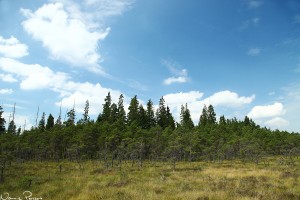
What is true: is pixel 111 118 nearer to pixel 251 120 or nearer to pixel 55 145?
pixel 55 145

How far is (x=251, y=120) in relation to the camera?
115m

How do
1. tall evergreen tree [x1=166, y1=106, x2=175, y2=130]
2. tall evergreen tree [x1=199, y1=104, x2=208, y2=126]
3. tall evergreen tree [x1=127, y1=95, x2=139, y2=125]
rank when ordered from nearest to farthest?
tall evergreen tree [x1=127, y1=95, x2=139, y2=125] → tall evergreen tree [x1=166, y1=106, x2=175, y2=130] → tall evergreen tree [x1=199, y1=104, x2=208, y2=126]

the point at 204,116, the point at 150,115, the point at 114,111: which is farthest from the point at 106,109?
the point at 204,116

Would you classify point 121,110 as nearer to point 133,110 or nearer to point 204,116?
point 133,110

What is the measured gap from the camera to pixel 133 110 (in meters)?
82.1

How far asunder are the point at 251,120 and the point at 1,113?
4115 inches

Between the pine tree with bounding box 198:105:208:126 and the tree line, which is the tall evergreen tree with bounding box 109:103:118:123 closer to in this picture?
the tree line

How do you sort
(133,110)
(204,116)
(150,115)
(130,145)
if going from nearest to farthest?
(130,145), (133,110), (150,115), (204,116)

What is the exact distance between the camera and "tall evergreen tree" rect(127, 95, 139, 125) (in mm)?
80688

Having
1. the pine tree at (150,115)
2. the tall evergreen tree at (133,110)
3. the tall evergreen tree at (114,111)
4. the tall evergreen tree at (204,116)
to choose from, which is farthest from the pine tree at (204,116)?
the tall evergreen tree at (114,111)

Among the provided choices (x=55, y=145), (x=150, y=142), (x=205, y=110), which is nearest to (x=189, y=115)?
(x=205, y=110)

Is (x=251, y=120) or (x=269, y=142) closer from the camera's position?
(x=269, y=142)

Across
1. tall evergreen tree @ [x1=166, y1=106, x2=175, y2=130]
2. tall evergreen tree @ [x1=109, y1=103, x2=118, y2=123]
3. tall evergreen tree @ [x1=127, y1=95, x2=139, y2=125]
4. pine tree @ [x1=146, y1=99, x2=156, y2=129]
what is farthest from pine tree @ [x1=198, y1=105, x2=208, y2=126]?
tall evergreen tree @ [x1=109, y1=103, x2=118, y2=123]

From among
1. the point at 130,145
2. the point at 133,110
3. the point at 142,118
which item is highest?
the point at 133,110
